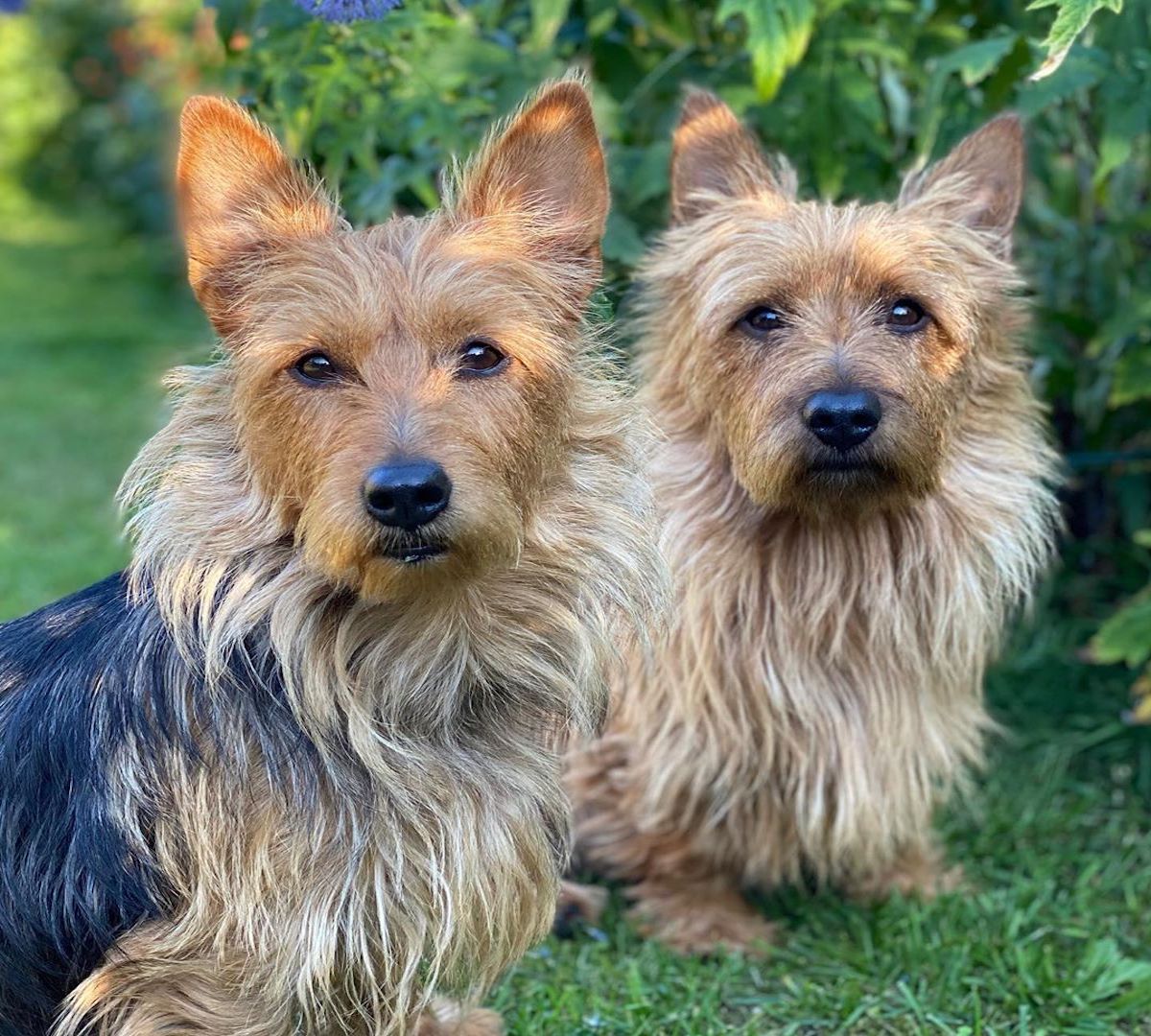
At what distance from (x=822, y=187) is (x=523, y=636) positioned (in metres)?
2.01

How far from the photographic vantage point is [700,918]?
346cm

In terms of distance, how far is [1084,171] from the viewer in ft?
14.8

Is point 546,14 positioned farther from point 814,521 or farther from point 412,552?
point 412,552

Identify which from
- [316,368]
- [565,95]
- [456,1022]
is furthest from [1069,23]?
[456,1022]

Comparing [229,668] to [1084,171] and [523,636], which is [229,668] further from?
[1084,171]

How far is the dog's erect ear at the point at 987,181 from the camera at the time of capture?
130 inches

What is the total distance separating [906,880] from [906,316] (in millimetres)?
1474

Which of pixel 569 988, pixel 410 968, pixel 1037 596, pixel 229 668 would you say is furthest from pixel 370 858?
pixel 1037 596

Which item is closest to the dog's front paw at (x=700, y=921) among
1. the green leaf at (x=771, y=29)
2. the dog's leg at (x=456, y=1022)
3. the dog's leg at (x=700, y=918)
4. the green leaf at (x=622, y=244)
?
the dog's leg at (x=700, y=918)

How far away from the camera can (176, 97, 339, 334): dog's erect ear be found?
2.32 m

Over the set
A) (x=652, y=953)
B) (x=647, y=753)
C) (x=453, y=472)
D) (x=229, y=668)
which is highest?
(x=453, y=472)

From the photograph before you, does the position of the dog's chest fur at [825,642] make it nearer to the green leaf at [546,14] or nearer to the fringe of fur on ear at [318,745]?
the fringe of fur on ear at [318,745]

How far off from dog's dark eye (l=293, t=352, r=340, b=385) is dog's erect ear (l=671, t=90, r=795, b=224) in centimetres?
141

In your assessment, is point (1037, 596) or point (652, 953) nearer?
point (652, 953)
